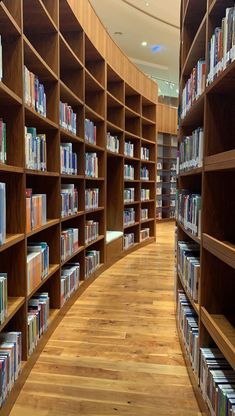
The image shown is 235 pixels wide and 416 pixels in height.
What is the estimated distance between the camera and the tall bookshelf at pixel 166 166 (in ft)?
31.2

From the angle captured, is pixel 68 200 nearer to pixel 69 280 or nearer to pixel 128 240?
pixel 69 280

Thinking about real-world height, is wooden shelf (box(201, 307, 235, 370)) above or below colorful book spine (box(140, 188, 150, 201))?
below

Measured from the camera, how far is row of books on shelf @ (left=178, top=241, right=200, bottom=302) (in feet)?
6.68

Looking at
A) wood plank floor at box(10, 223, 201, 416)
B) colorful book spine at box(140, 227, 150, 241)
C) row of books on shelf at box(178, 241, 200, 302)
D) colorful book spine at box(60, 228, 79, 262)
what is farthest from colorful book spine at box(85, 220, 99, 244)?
colorful book spine at box(140, 227, 150, 241)

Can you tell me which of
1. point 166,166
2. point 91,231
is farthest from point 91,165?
point 166,166

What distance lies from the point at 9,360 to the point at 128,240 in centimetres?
396

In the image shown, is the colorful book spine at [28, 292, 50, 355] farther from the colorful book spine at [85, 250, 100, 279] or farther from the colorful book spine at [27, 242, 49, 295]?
the colorful book spine at [85, 250, 100, 279]

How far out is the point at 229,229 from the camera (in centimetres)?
172

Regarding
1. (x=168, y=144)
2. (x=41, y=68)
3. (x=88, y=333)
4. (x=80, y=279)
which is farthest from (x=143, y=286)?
(x=168, y=144)

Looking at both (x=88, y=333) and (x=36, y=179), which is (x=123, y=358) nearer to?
(x=88, y=333)

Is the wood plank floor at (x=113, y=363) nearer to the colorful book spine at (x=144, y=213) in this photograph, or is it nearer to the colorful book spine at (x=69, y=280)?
Result: the colorful book spine at (x=69, y=280)

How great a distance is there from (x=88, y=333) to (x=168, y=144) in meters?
7.75

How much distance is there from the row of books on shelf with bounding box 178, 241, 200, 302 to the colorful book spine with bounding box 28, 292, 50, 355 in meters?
1.04

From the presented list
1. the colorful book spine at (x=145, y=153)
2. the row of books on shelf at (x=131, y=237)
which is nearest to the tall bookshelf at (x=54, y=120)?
the row of books on shelf at (x=131, y=237)
